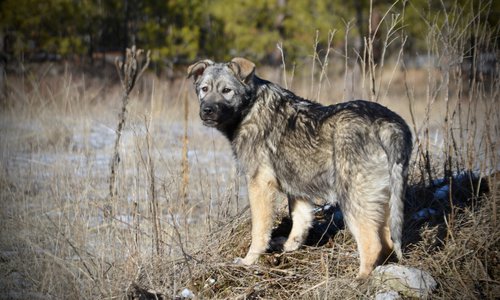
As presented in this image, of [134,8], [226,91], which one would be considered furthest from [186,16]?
[226,91]

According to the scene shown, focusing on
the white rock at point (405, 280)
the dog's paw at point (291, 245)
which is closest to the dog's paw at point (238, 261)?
the dog's paw at point (291, 245)

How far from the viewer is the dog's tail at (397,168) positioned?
441cm

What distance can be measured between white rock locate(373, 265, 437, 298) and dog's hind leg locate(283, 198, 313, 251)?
942 mm

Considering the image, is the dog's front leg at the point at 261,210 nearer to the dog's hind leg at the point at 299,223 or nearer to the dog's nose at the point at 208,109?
the dog's hind leg at the point at 299,223

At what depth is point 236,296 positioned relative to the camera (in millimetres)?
4578

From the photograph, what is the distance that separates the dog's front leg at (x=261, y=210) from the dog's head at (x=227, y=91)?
1.88ft

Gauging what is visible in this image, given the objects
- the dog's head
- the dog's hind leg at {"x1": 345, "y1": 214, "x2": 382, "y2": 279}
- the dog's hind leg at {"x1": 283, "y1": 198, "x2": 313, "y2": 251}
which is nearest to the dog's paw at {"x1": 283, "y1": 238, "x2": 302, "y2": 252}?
the dog's hind leg at {"x1": 283, "y1": 198, "x2": 313, "y2": 251}

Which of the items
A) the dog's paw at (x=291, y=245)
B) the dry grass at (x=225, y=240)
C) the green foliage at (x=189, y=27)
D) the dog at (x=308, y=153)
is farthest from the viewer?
the green foliage at (x=189, y=27)

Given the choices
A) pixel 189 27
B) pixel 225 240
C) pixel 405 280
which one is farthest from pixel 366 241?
pixel 189 27

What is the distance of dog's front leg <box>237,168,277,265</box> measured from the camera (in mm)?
5125

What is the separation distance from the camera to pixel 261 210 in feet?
16.9

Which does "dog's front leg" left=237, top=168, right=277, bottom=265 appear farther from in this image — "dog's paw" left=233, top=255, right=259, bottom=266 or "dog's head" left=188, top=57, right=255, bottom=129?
"dog's head" left=188, top=57, right=255, bottom=129

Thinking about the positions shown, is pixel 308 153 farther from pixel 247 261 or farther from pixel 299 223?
pixel 247 261

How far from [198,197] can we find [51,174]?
192 centimetres
